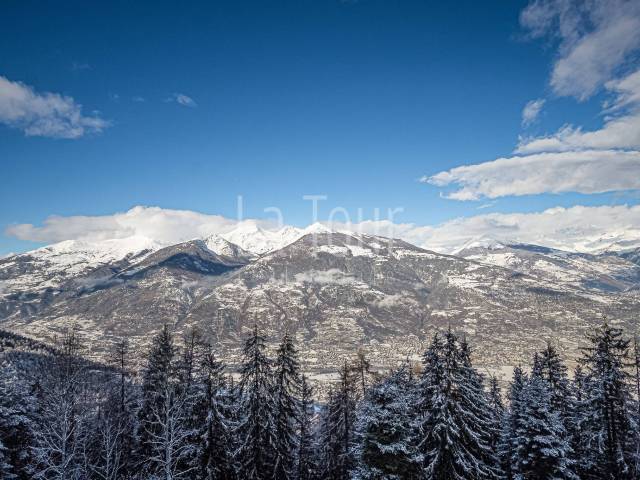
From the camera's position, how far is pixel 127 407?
2092 inches

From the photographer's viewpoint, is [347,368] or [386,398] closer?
[386,398]

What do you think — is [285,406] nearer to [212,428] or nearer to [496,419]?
[212,428]

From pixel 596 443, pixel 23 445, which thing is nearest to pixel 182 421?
pixel 23 445

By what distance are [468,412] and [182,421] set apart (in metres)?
24.6

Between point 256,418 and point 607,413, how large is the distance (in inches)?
1183

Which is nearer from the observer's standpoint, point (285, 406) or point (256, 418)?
point (256, 418)

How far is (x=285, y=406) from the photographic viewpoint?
38531 mm

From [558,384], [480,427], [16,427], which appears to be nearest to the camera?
[480,427]

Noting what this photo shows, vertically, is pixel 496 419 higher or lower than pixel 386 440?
lower

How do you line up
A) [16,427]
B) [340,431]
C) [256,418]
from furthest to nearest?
1. [340,431]
2. [16,427]
3. [256,418]

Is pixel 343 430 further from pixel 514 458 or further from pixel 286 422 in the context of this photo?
pixel 514 458

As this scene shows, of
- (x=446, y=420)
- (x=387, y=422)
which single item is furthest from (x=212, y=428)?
(x=446, y=420)

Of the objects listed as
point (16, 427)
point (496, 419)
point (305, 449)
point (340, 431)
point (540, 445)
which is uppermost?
point (540, 445)

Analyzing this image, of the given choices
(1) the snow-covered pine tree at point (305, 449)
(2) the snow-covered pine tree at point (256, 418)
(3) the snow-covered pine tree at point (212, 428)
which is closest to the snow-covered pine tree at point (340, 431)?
(1) the snow-covered pine tree at point (305, 449)
